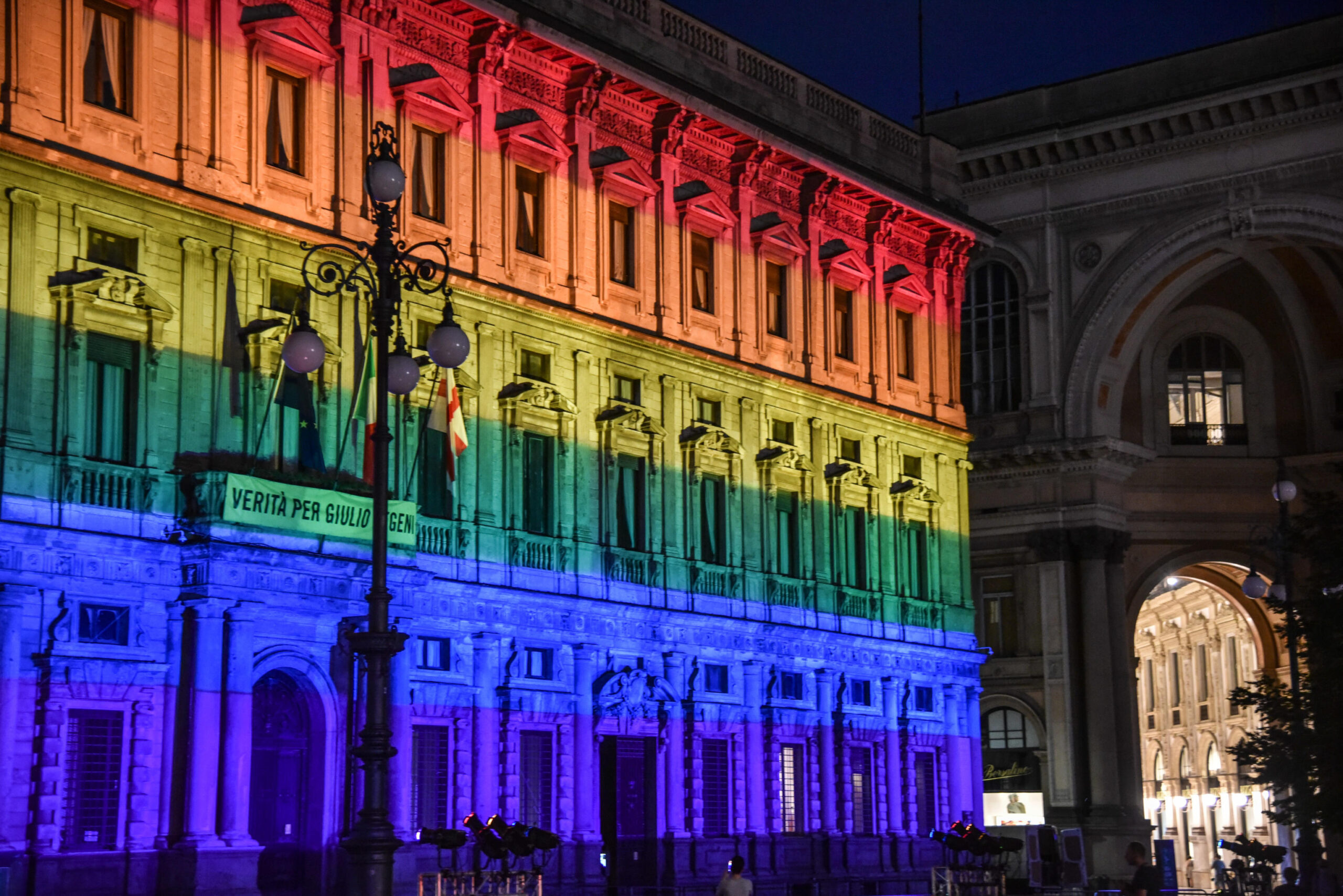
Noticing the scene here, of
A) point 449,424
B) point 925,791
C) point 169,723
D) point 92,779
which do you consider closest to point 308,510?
point 449,424

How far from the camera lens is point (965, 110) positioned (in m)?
63.9

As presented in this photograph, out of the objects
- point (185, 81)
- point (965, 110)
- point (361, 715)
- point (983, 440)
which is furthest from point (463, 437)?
point (965, 110)

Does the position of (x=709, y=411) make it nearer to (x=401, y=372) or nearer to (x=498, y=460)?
(x=498, y=460)

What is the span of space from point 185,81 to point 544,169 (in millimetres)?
9123

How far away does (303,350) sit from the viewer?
72.2 feet

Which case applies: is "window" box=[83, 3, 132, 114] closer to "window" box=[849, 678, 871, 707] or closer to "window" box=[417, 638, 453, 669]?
"window" box=[417, 638, 453, 669]

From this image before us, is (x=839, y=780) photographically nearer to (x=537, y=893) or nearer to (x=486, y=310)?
(x=537, y=893)

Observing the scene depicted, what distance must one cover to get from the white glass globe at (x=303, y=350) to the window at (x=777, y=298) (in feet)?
76.7

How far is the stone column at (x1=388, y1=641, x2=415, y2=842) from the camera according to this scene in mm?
32062

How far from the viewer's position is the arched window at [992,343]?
203 ft

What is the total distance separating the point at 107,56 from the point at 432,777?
1334cm

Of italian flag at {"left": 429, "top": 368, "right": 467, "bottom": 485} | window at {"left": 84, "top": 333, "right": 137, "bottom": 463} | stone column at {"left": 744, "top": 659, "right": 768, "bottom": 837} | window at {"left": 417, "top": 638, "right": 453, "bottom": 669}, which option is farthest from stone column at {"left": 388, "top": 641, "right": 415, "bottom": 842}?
stone column at {"left": 744, "top": 659, "right": 768, "bottom": 837}

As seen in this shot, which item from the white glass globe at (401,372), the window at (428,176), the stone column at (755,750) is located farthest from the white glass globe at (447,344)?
the stone column at (755,750)

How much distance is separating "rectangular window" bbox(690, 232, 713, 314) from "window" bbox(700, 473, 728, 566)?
389cm
